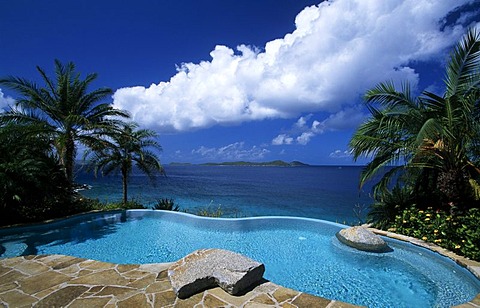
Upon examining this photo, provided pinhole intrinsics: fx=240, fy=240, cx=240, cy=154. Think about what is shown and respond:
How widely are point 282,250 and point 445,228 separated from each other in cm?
358

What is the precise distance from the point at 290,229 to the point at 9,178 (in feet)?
26.9

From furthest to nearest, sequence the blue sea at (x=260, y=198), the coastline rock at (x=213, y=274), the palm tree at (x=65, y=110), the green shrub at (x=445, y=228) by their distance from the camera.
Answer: the blue sea at (x=260, y=198)
the palm tree at (x=65, y=110)
the green shrub at (x=445, y=228)
the coastline rock at (x=213, y=274)

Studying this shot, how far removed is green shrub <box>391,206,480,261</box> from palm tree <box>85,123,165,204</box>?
929 centimetres

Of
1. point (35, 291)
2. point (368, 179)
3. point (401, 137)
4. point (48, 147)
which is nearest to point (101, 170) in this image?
point (48, 147)

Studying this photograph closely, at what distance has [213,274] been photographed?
3.42 metres

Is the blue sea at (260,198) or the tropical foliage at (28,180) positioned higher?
the tropical foliage at (28,180)

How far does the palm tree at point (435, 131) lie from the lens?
219 inches

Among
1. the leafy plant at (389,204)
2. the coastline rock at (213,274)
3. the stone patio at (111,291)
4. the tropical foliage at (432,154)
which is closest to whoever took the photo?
Result: the stone patio at (111,291)

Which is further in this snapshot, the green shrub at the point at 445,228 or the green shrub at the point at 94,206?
the green shrub at the point at 94,206

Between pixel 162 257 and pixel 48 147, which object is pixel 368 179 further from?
pixel 48 147

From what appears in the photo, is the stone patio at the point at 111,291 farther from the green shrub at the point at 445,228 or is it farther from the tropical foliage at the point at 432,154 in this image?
the tropical foliage at the point at 432,154

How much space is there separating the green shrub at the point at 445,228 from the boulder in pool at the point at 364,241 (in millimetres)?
967

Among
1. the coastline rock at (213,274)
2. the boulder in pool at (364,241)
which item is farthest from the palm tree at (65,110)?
the boulder in pool at (364,241)

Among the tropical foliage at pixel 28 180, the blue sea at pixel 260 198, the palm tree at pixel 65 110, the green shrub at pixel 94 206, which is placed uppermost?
the palm tree at pixel 65 110
